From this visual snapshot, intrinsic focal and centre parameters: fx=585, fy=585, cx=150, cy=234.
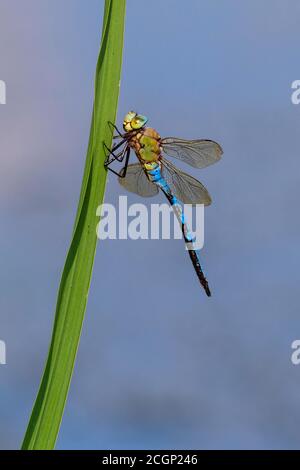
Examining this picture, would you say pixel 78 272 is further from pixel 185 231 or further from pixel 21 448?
pixel 185 231

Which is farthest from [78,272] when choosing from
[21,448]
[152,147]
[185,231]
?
[185,231]

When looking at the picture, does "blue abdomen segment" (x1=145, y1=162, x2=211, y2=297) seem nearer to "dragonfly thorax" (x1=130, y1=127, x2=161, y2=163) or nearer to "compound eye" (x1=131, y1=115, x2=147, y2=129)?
"dragonfly thorax" (x1=130, y1=127, x2=161, y2=163)

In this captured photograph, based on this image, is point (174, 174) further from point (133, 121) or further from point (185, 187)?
point (133, 121)

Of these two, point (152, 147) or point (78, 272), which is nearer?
point (78, 272)

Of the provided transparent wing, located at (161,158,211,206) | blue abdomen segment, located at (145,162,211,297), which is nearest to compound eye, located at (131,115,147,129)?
blue abdomen segment, located at (145,162,211,297)

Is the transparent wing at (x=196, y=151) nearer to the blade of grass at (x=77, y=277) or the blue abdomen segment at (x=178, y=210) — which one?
the blue abdomen segment at (x=178, y=210)

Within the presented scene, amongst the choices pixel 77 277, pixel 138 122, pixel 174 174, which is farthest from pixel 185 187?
pixel 77 277
